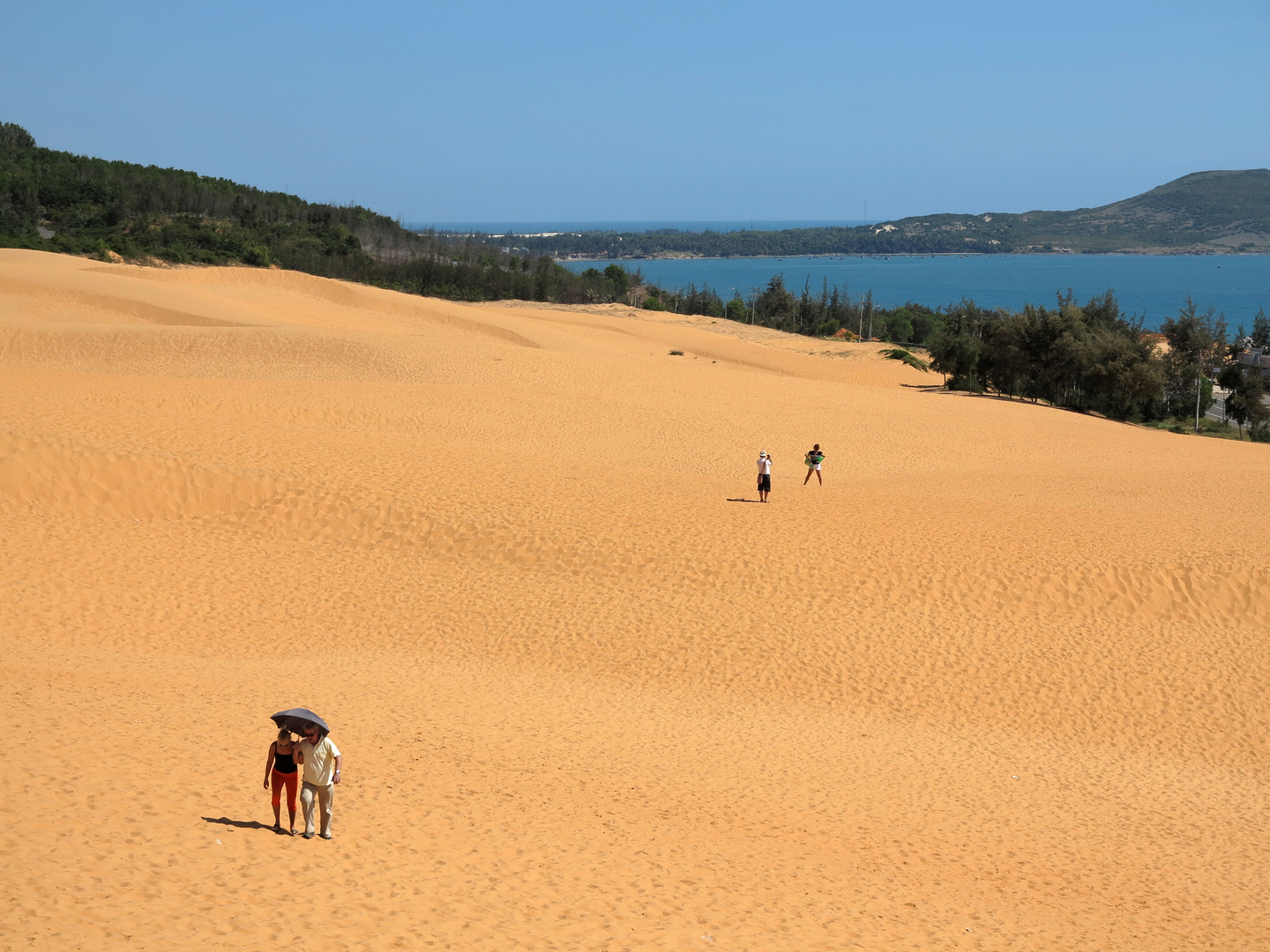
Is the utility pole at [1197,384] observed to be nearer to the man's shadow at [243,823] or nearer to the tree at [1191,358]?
the tree at [1191,358]

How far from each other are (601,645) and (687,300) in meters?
80.8

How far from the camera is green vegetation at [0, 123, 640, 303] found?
214 ft

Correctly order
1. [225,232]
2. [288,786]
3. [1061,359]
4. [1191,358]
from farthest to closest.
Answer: [225,232] → [1191,358] → [1061,359] → [288,786]

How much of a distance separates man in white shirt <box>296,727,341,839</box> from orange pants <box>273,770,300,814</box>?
8cm

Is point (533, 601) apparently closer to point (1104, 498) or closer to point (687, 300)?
point (1104, 498)

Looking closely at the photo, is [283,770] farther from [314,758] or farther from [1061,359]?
[1061,359]

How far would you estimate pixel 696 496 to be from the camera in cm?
2152

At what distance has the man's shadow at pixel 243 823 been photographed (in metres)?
8.46

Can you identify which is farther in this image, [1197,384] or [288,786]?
[1197,384]

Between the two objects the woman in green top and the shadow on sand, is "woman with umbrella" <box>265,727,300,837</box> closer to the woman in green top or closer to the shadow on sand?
the shadow on sand

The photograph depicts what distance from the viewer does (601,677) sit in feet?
48.5

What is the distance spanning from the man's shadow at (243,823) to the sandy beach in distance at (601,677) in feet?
0.61

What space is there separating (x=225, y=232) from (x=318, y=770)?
69.6m

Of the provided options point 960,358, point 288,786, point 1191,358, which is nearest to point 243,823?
point 288,786
